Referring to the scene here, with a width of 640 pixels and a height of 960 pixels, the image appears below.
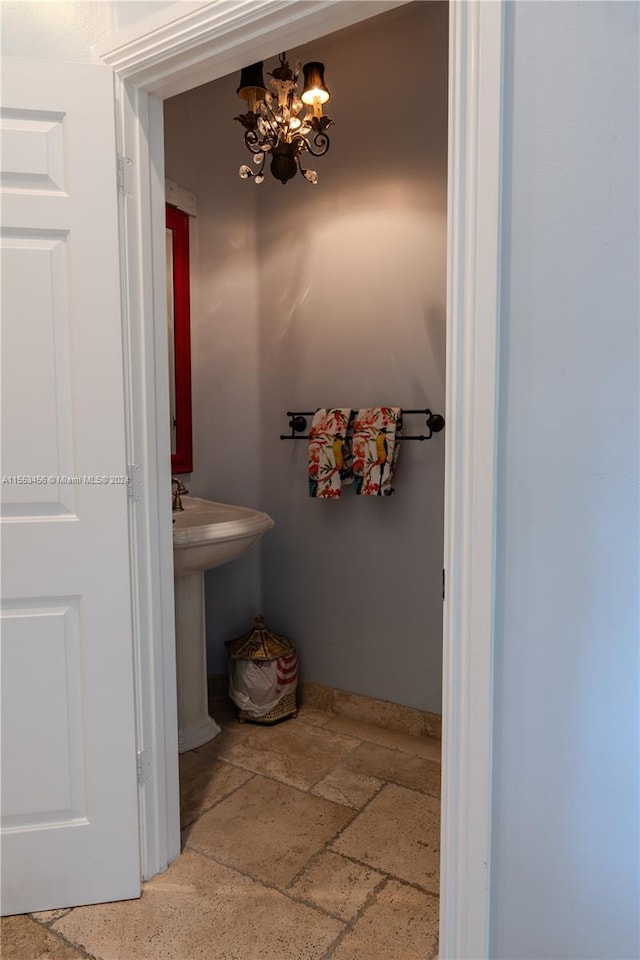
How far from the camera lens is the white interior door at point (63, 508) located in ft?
4.86

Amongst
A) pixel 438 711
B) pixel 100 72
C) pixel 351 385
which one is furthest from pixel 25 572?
pixel 438 711

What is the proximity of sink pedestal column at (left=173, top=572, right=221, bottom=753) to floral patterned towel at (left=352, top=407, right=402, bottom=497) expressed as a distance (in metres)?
0.77

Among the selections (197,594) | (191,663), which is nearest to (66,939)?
(191,663)

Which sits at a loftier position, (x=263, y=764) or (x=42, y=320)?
(x=42, y=320)

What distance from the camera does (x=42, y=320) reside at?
1508mm

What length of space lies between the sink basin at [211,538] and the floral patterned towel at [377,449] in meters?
0.42

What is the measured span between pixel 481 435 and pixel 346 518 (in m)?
1.57

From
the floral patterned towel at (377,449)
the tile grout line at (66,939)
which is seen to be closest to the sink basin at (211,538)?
the floral patterned towel at (377,449)

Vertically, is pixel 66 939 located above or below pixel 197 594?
below

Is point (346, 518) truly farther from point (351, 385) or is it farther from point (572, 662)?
point (572, 662)

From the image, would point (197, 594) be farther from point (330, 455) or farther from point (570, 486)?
point (570, 486)

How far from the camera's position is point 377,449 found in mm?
2344

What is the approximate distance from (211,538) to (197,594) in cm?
40

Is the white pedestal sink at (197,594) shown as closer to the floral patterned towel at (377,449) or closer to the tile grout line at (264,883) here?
the floral patterned towel at (377,449)
